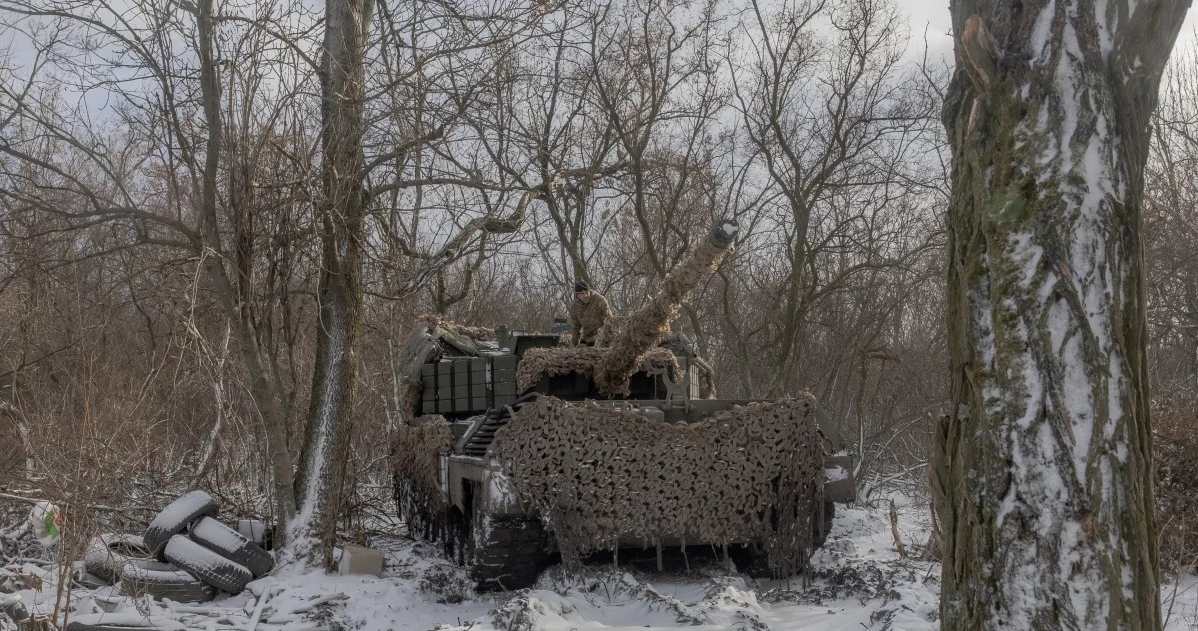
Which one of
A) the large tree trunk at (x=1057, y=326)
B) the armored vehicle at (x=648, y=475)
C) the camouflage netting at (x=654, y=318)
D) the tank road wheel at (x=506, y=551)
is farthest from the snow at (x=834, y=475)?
the large tree trunk at (x=1057, y=326)

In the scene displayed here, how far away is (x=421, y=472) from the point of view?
9875mm

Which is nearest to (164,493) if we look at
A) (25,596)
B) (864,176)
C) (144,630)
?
(25,596)

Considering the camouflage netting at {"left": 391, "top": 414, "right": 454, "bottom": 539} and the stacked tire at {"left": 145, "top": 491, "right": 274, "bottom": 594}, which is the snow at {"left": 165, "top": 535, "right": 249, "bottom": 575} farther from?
the camouflage netting at {"left": 391, "top": 414, "right": 454, "bottom": 539}

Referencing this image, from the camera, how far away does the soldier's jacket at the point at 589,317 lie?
9.87 metres

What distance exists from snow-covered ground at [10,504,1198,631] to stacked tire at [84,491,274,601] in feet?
0.59

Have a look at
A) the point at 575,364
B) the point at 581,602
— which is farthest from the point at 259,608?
the point at 575,364

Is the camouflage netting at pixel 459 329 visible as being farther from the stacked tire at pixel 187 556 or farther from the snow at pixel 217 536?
the snow at pixel 217 536

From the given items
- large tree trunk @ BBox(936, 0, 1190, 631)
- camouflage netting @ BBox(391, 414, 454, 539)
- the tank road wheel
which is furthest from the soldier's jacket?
large tree trunk @ BBox(936, 0, 1190, 631)

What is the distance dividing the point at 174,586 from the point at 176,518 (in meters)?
0.64

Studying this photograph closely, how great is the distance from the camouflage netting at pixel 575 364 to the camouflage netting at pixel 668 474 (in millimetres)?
1025

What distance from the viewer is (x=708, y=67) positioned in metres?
14.9

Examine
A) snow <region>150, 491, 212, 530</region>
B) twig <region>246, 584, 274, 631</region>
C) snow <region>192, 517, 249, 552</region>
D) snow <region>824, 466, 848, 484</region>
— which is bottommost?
twig <region>246, 584, 274, 631</region>

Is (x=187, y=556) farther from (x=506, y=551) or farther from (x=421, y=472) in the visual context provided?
(x=421, y=472)

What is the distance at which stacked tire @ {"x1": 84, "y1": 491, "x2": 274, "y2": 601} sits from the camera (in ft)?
24.4
